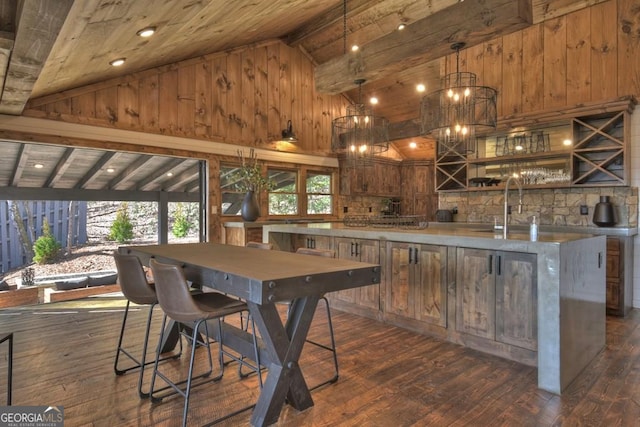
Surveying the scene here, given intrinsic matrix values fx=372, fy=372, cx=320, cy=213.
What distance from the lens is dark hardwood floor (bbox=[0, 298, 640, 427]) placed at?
6.88 ft

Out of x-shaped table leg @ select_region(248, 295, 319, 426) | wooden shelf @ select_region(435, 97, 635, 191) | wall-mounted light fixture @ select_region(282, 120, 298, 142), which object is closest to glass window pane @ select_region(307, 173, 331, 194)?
wall-mounted light fixture @ select_region(282, 120, 298, 142)

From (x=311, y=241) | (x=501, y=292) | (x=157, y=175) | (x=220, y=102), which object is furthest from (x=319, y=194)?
(x=501, y=292)

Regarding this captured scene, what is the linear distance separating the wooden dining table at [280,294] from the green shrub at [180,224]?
17.5ft

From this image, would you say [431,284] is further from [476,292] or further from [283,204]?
[283,204]

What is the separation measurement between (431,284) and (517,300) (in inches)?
29.6

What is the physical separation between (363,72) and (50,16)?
2.74 metres

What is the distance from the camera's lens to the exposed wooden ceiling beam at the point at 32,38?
69.3 inches

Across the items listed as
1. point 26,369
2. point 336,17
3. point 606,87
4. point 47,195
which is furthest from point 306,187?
point 26,369

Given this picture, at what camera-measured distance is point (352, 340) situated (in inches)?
132

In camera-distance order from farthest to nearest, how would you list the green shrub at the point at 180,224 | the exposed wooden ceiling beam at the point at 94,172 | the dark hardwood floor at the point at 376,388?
the green shrub at the point at 180,224
the exposed wooden ceiling beam at the point at 94,172
the dark hardwood floor at the point at 376,388

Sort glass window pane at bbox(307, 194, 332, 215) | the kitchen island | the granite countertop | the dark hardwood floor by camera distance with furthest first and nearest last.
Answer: glass window pane at bbox(307, 194, 332, 215)
the granite countertop
the kitchen island
the dark hardwood floor

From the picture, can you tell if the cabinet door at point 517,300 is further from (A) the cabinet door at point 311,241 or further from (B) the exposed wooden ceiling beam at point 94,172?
(B) the exposed wooden ceiling beam at point 94,172

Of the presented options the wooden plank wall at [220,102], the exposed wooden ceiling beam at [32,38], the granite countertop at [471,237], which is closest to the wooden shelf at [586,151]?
the granite countertop at [471,237]

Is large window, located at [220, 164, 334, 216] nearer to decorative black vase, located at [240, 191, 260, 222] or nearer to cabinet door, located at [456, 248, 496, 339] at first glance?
decorative black vase, located at [240, 191, 260, 222]
